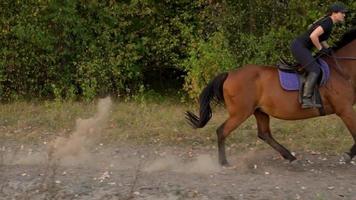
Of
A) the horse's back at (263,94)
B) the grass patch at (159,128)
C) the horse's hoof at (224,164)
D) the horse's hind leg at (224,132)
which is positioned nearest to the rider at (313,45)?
the horse's back at (263,94)

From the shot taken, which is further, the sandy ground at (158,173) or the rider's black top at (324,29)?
the rider's black top at (324,29)

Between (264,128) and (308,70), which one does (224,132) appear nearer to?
(264,128)

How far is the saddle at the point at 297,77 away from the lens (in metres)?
8.44

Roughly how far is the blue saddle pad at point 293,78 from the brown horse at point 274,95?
Result: 63mm

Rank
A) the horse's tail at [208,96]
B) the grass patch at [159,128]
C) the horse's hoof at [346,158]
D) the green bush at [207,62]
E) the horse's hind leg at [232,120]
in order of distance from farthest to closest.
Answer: the green bush at [207,62]
the grass patch at [159,128]
the horse's tail at [208,96]
the horse's hind leg at [232,120]
the horse's hoof at [346,158]

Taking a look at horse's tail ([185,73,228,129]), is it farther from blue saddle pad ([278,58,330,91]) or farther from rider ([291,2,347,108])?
rider ([291,2,347,108])

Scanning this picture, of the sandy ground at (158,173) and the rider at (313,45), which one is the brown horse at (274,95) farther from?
the sandy ground at (158,173)

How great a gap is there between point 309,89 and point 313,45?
0.68 metres

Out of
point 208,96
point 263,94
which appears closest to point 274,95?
point 263,94

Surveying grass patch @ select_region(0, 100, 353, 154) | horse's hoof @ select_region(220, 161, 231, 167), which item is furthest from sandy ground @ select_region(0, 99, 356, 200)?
grass patch @ select_region(0, 100, 353, 154)

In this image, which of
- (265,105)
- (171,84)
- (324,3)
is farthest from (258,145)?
(171,84)

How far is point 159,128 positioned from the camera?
11188 mm

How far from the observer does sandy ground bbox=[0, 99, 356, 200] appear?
7.28 m

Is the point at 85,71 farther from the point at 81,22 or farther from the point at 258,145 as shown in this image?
the point at 258,145
